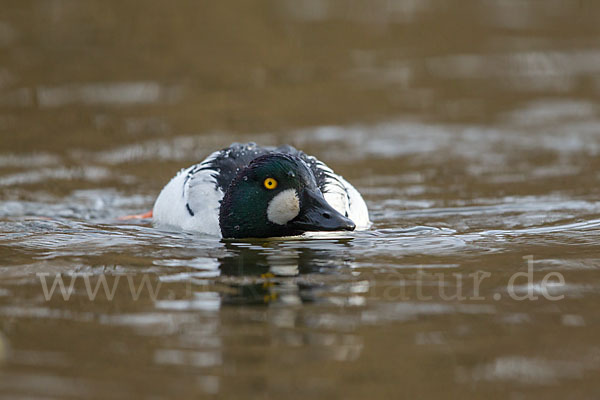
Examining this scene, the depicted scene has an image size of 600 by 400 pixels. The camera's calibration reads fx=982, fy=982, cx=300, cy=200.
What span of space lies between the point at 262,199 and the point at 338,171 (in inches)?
141

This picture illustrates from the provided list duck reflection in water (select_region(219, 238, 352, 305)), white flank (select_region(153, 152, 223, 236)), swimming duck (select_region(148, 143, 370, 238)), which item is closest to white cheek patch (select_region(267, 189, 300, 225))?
swimming duck (select_region(148, 143, 370, 238))

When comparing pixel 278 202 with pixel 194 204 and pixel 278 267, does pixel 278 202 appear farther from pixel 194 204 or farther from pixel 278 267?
pixel 194 204

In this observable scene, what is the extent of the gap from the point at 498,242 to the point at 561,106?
20.3 ft

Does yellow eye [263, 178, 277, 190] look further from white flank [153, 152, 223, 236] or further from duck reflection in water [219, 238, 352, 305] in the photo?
white flank [153, 152, 223, 236]

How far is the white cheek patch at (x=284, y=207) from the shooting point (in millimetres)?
6953

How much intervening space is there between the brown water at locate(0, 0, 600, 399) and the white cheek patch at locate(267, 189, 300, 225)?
220mm

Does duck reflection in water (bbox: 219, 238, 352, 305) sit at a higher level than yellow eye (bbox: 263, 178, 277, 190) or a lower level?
lower

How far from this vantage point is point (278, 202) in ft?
23.0

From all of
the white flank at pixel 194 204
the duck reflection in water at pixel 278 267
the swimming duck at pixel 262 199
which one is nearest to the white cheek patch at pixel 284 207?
the swimming duck at pixel 262 199

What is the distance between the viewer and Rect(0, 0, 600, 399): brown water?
4.75 m

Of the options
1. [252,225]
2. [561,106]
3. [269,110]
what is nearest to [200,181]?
[252,225]

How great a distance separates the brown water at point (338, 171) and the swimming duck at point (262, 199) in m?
0.18

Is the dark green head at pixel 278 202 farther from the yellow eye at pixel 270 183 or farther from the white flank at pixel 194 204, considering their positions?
the white flank at pixel 194 204

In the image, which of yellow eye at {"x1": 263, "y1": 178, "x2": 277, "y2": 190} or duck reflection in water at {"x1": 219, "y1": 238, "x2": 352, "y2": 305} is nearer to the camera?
duck reflection in water at {"x1": 219, "y1": 238, "x2": 352, "y2": 305}
